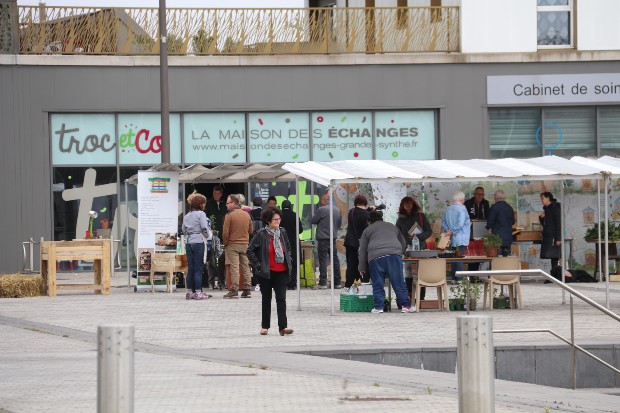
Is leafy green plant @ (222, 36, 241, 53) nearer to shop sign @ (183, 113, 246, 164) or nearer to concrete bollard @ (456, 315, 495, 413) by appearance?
shop sign @ (183, 113, 246, 164)

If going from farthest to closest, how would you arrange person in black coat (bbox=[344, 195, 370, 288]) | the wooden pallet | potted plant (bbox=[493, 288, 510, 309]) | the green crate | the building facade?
1. the building facade
2. the wooden pallet
3. person in black coat (bbox=[344, 195, 370, 288])
4. potted plant (bbox=[493, 288, 510, 309])
5. the green crate

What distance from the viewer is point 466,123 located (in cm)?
3506

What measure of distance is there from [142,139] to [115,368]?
2611 centimetres

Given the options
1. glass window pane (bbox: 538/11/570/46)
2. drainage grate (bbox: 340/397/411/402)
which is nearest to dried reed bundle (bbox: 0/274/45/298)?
drainage grate (bbox: 340/397/411/402)

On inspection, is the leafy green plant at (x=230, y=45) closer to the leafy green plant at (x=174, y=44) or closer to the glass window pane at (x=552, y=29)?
the leafy green plant at (x=174, y=44)

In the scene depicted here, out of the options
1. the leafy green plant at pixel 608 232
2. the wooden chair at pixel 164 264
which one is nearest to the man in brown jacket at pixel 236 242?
the wooden chair at pixel 164 264

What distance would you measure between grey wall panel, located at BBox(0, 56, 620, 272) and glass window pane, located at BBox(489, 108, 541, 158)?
1.14 feet

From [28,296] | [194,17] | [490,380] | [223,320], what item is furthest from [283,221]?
[490,380]

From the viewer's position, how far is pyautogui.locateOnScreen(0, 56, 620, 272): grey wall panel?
1326 inches

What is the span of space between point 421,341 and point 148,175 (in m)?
11.3

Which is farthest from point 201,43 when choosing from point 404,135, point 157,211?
point 157,211

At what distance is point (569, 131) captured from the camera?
35.2m

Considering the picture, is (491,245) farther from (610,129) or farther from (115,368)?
(115,368)

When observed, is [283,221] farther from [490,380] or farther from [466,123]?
[490,380]
